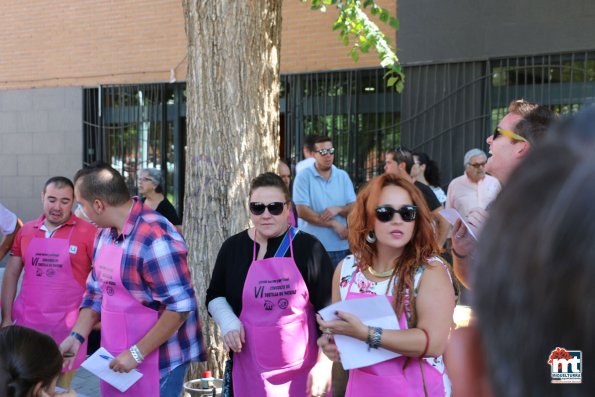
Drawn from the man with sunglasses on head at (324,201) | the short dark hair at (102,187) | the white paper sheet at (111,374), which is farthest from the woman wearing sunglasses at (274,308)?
the man with sunglasses on head at (324,201)

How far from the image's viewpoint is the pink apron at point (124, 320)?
3.77 metres

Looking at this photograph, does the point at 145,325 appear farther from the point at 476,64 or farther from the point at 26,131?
the point at 26,131

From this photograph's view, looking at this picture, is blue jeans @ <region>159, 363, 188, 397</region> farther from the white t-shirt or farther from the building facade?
the building facade

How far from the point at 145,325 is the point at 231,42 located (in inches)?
101

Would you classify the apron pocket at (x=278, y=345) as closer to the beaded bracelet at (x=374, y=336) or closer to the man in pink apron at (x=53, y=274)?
the beaded bracelet at (x=374, y=336)

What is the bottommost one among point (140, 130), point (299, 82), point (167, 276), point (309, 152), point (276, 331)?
point (276, 331)

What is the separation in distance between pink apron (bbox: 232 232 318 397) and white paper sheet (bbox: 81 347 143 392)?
0.58 m

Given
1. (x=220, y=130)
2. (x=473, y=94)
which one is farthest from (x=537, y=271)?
(x=473, y=94)

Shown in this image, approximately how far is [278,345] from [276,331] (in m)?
0.07

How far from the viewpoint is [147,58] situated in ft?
40.3

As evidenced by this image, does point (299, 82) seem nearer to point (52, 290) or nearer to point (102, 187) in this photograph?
point (52, 290)

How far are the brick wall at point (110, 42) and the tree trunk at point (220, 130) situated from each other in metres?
5.29

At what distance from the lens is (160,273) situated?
3.71 metres

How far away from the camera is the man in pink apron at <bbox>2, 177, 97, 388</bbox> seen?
5027 mm
